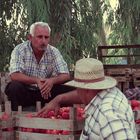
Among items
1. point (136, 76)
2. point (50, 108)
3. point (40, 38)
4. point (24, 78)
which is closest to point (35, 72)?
point (24, 78)

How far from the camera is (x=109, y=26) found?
10.8 metres

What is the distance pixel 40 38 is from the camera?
5.49 meters

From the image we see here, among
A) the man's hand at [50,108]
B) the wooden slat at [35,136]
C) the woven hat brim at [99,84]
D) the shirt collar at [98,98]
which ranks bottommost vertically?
the wooden slat at [35,136]

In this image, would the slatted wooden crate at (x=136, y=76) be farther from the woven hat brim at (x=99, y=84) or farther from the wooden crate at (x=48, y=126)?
the woven hat brim at (x=99, y=84)

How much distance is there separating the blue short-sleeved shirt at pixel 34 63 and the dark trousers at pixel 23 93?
194 mm

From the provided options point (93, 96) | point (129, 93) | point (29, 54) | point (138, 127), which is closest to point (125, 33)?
point (129, 93)

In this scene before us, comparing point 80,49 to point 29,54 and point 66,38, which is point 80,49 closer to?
point 66,38

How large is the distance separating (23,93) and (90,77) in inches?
97.8

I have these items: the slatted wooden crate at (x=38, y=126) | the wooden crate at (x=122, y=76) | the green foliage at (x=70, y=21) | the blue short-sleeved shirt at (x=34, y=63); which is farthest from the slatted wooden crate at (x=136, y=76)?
the slatted wooden crate at (x=38, y=126)

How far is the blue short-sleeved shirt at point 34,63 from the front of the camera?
541 cm

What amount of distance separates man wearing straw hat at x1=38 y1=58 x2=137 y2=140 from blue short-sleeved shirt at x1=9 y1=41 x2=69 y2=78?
102 inches

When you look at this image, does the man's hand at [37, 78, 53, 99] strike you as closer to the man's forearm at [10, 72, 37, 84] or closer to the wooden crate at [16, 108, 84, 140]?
the man's forearm at [10, 72, 37, 84]

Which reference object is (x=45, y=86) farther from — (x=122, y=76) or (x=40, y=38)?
(x=122, y=76)

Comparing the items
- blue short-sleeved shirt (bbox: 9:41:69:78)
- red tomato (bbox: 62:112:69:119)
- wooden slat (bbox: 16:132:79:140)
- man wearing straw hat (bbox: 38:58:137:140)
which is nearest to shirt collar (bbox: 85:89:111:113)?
man wearing straw hat (bbox: 38:58:137:140)
